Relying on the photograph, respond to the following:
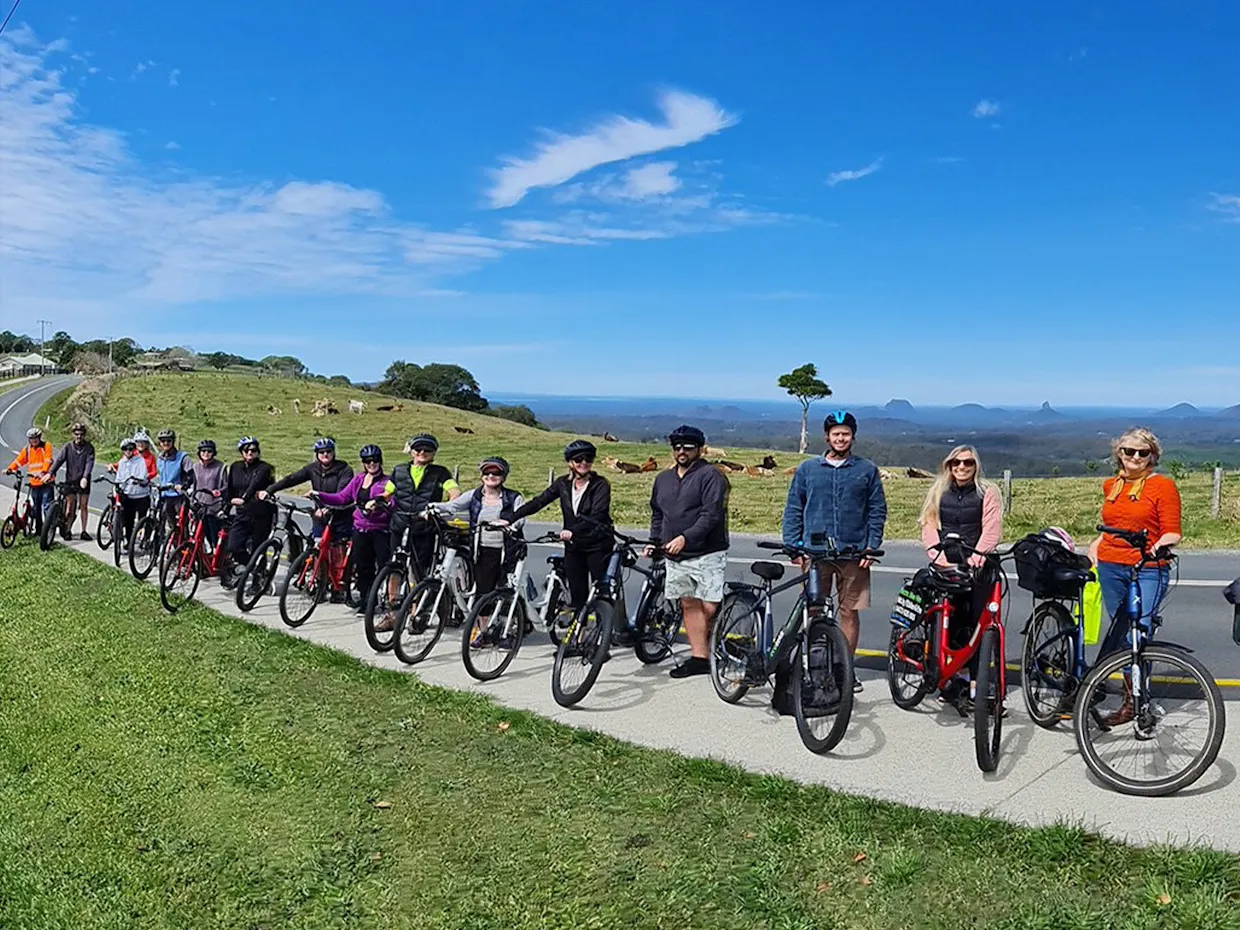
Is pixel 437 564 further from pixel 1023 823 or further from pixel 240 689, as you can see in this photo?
pixel 1023 823

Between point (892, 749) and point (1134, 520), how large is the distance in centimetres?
207

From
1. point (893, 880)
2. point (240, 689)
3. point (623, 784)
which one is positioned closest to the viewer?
point (893, 880)

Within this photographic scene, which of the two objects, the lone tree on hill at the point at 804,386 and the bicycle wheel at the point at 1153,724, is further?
the lone tree on hill at the point at 804,386

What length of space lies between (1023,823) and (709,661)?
306 centimetres

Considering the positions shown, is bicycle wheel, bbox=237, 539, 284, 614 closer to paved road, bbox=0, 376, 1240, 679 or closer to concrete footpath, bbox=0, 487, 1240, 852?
concrete footpath, bbox=0, 487, 1240, 852

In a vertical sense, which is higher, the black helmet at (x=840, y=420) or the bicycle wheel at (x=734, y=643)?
the black helmet at (x=840, y=420)

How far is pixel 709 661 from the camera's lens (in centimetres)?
798

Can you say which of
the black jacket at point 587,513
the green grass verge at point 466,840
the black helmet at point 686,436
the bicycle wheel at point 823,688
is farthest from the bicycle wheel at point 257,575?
the bicycle wheel at point 823,688

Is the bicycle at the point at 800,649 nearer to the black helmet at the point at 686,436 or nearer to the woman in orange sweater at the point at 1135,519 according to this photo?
the black helmet at the point at 686,436

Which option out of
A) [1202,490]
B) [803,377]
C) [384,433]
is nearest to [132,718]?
[1202,490]

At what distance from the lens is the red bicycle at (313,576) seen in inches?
395

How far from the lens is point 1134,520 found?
6.31 m

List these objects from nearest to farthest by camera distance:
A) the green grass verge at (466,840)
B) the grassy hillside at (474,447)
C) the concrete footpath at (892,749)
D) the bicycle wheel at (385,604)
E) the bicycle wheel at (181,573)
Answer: the green grass verge at (466,840) < the concrete footpath at (892,749) < the bicycle wheel at (385,604) < the bicycle wheel at (181,573) < the grassy hillside at (474,447)

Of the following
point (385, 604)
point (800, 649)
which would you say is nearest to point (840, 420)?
point (800, 649)
